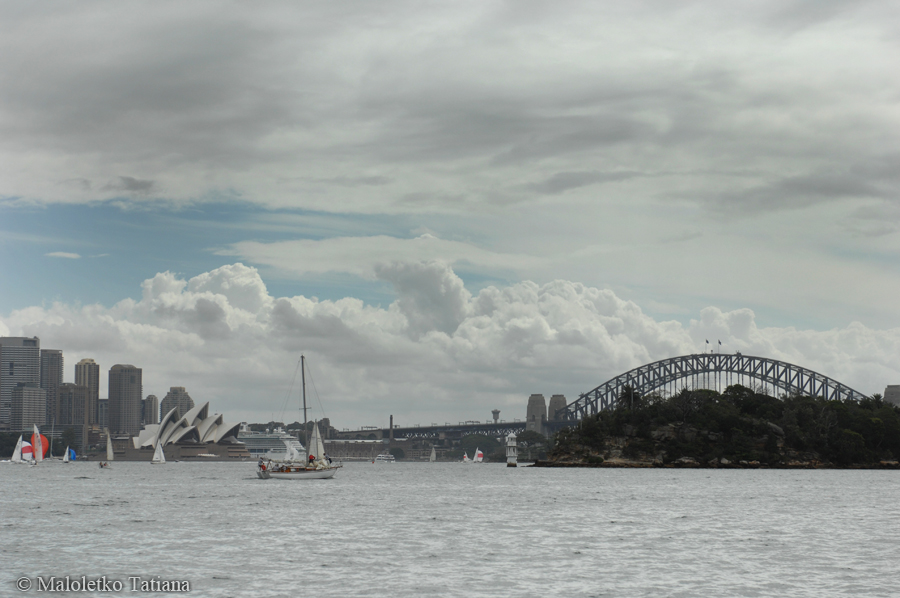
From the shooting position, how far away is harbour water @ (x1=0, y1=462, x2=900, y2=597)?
3638 centimetres

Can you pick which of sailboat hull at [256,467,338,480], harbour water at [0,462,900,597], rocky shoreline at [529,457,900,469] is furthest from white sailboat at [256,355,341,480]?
rocky shoreline at [529,457,900,469]

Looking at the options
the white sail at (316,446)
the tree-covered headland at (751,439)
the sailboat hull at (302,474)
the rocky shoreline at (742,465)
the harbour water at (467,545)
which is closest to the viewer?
the harbour water at (467,545)

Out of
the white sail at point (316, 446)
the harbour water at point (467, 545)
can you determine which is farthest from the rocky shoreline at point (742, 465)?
the harbour water at point (467, 545)

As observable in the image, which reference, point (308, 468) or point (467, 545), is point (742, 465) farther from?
point (467, 545)

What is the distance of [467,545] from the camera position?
4866cm

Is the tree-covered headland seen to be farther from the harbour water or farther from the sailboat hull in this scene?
the harbour water

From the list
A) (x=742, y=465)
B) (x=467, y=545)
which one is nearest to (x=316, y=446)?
(x=467, y=545)

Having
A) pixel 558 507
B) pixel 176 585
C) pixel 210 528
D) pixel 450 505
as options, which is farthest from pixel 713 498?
pixel 176 585

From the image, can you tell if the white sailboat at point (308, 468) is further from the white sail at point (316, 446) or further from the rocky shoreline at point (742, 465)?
the rocky shoreline at point (742, 465)

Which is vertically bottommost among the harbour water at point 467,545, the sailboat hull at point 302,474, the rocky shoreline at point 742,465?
the rocky shoreline at point 742,465

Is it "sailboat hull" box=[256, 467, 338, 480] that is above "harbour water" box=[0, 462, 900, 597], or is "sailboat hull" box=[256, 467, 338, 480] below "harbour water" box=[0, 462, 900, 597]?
below

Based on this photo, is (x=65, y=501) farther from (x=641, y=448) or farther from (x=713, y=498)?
(x=641, y=448)

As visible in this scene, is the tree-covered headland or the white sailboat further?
the tree-covered headland

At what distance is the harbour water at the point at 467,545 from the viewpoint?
36.4m
